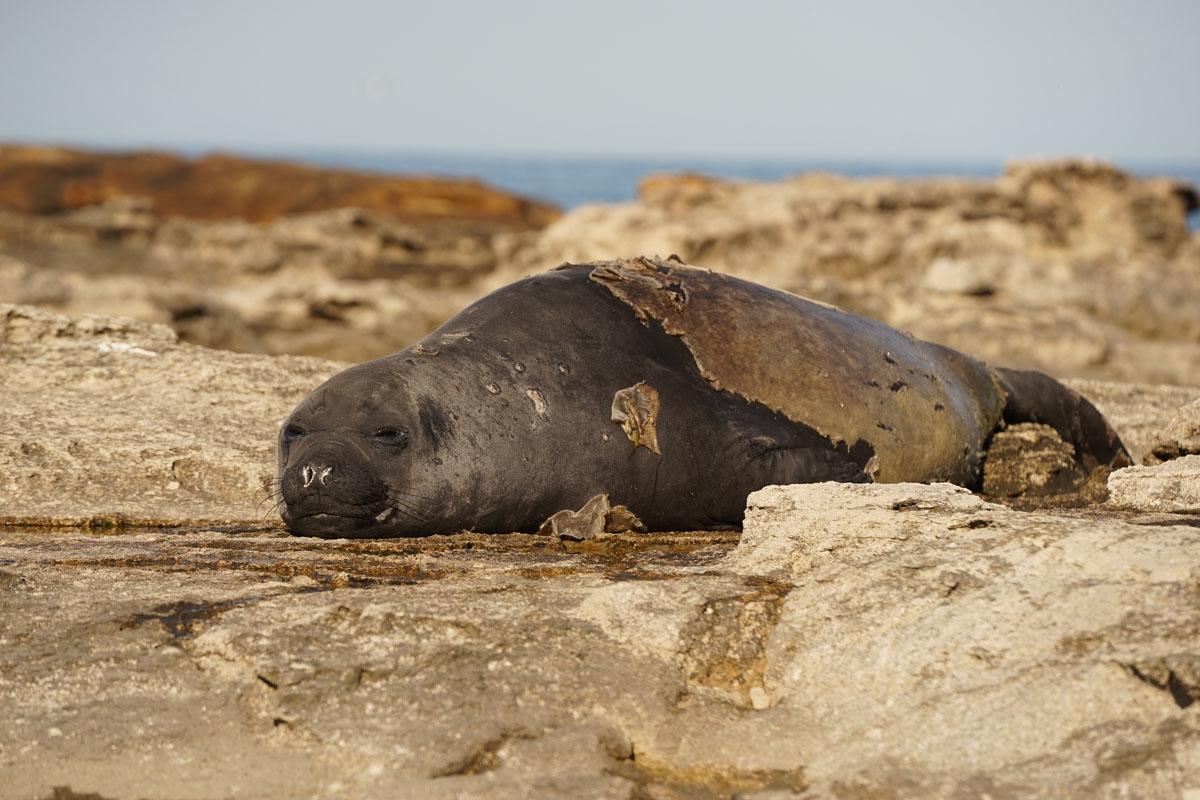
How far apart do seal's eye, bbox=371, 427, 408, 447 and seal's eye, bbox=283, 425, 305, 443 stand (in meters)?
0.32

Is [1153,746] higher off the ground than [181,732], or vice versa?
[1153,746]

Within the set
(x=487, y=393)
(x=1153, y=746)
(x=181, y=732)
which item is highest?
(x=487, y=393)

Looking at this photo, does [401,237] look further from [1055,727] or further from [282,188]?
[1055,727]

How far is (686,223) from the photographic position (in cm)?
1809

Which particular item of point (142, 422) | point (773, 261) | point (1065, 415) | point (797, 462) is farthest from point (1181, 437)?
point (773, 261)

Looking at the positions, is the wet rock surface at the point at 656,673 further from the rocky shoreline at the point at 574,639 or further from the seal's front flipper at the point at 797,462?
the seal's front flipper at the point at 797,462

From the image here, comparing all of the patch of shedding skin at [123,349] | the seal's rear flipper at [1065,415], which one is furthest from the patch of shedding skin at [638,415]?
the patch of shedding skin at [123,349]

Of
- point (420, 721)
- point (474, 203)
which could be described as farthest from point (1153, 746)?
point (474, 203)

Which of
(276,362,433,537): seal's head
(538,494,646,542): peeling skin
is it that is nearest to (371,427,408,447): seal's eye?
(276,362,433,537): seal's head

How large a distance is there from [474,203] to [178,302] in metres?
16.5

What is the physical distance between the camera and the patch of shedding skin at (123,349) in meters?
7.29

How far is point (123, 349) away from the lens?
732 cm

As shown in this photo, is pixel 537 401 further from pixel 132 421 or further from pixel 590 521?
pixel 132 421

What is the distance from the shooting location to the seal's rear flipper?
6863mm
